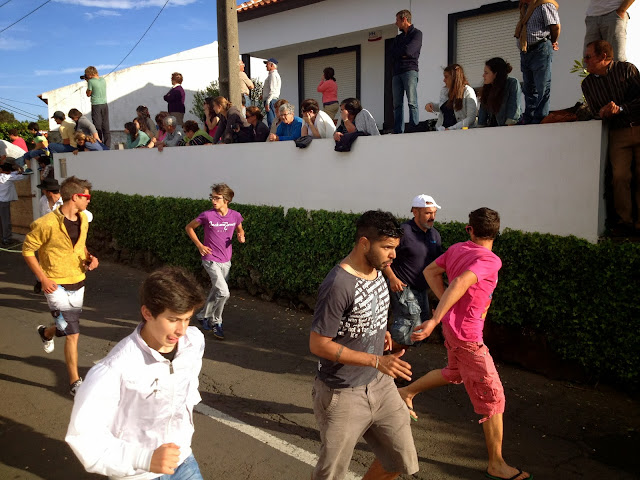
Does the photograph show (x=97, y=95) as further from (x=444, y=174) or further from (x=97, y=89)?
(x=444, y=174)

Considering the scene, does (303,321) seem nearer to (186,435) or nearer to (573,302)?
(573,302)

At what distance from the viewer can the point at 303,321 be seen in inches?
316

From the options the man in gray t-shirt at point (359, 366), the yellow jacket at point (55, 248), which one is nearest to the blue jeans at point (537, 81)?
the man in gray t-shirt at point (359, 366)

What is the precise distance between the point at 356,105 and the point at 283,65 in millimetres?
9198

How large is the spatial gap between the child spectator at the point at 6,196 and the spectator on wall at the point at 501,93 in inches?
510

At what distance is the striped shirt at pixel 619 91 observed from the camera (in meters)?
5.51

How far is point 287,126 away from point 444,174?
3569 millimetres

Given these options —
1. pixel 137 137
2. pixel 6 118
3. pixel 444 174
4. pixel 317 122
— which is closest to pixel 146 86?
pixel 137 137

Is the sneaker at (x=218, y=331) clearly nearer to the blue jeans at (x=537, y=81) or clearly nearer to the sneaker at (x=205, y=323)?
the sneaker at (x=205, y=323)

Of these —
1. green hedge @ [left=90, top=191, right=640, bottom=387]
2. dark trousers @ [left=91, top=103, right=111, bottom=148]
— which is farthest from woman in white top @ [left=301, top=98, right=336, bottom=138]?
dark trousers @ [left=91, top=103, right=111, bottom=148]

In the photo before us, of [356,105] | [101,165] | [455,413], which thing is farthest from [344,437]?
[101,165]

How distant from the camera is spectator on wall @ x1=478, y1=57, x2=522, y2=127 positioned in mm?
7027

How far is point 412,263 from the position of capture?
18.1 ft

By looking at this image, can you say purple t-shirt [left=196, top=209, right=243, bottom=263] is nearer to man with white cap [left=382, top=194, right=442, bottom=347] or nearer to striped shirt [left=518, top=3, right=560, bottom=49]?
man with white cap [left=382, top=194, right=442, bottom=347]
